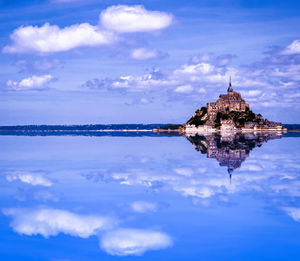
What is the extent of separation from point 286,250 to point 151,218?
4946mm

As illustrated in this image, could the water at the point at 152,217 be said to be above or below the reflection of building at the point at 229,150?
below

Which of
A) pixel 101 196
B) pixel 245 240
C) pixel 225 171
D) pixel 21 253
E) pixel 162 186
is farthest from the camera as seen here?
pixel 225 171

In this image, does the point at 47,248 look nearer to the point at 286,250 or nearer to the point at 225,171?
the point at 286,250

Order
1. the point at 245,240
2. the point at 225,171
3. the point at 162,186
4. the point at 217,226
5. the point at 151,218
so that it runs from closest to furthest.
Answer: the point at 245,240
the point at 217,226
the point at 151,218
the point at 162,186
the point at 225,171

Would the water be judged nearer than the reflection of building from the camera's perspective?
Yes

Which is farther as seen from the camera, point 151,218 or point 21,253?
point 151,218

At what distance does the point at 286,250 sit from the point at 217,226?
8.77 ft

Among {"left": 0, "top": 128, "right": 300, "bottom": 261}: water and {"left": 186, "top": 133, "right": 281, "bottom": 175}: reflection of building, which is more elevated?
{"left": 186, "top": 133, "right": 281, "bottom": 175}: reflection of building

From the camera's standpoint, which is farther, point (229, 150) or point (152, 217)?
point (229, 150)

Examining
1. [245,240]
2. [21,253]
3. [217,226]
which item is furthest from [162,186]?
[21,253]

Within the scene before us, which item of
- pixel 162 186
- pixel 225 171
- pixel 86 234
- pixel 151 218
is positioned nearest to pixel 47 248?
pixel 86 234

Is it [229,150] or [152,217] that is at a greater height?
[229,150]

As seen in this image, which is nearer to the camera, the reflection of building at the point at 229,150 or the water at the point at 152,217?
the water at the point at 152,217

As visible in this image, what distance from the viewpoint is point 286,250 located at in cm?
1098
